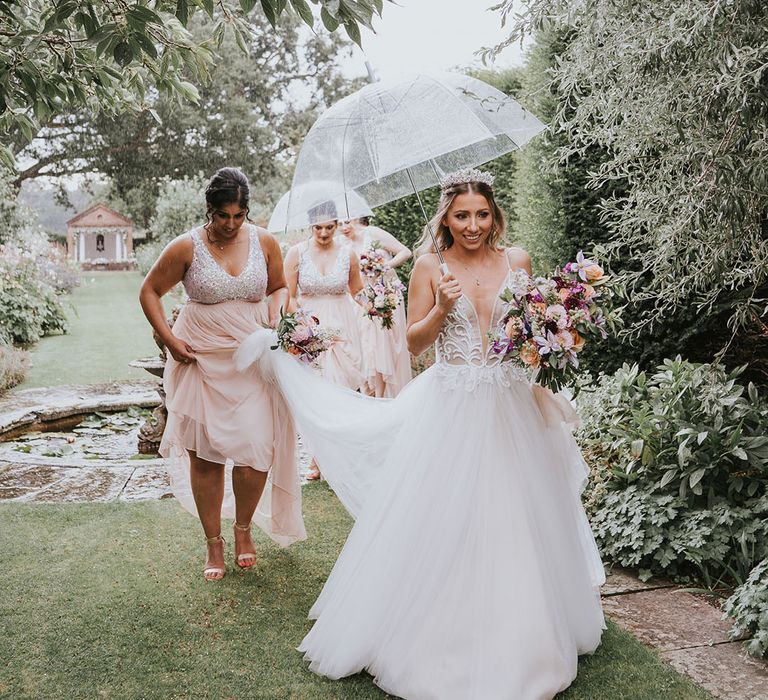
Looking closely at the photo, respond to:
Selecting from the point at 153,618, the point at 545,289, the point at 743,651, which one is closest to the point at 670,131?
the point at 545,289

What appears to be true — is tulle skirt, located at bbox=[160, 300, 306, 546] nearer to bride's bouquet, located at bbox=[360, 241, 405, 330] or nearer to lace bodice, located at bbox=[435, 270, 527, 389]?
lace bodice, located at bbox=[435, 270, 527, 389]

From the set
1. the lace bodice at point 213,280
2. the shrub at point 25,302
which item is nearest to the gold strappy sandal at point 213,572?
the lace bodice at point 213,280

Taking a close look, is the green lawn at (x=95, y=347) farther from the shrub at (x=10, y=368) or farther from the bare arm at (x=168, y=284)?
the bare arm at (x=168, y=284)

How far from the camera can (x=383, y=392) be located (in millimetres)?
6777

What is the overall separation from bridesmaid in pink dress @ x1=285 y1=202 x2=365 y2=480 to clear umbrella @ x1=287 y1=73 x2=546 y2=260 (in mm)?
2465

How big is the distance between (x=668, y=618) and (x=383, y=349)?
3.44 meters

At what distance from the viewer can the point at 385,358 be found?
261 inches

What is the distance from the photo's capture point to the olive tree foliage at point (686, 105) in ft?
10.7

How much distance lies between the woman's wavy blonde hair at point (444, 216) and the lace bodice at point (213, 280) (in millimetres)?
1092

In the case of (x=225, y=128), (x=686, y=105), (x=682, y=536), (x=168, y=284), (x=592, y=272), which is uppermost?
(x=225, y=128)

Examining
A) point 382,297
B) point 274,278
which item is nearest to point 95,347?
point 382,297

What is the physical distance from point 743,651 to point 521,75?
7123 millimetres

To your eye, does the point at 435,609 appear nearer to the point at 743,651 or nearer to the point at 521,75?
the point at 743,651

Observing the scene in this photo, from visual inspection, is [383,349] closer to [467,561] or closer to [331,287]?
[331,287]
